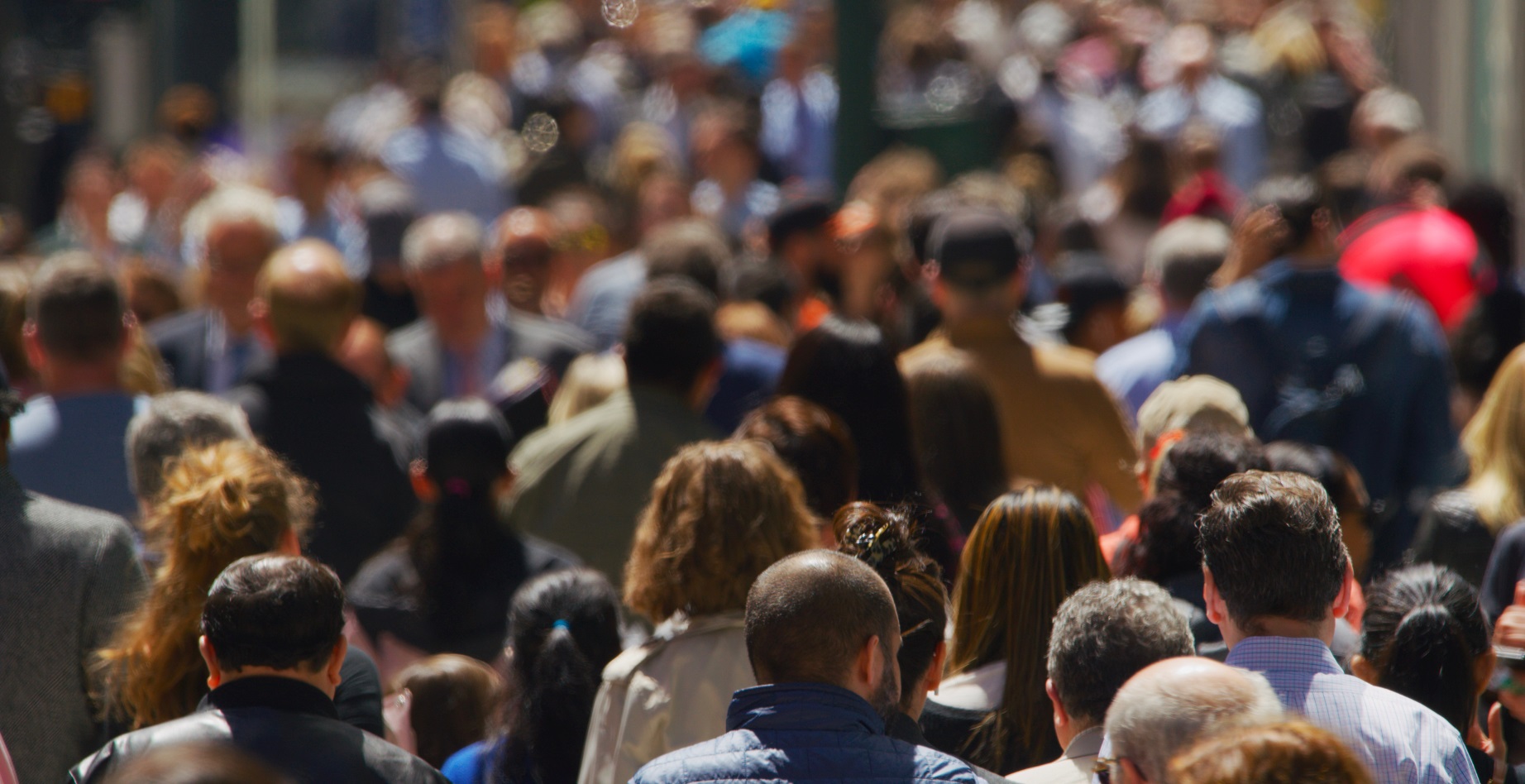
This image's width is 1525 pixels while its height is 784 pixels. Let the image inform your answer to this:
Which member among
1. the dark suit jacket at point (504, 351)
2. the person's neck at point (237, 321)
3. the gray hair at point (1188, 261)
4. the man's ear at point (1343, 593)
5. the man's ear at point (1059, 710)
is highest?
the man's ear at point (1343, 593)

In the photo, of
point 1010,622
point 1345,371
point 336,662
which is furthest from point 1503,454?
point 336,662

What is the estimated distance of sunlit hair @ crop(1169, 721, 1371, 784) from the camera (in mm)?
2090

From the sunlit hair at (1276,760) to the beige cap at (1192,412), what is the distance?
2.44m

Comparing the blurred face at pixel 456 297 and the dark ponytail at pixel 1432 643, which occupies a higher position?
the dark ponytail at pixel 1432 643

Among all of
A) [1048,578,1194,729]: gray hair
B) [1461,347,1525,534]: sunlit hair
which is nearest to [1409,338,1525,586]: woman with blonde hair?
[1461,347,1525,534]: sunlit hair

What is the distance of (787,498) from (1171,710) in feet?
4.92

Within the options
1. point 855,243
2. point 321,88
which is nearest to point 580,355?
point 855,243

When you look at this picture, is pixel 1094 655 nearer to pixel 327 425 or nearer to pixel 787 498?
pixel 787 498

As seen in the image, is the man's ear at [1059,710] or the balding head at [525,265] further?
the balding head at [525,265]

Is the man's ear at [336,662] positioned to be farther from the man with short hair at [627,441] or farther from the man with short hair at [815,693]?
the man with short hair at [627,441]

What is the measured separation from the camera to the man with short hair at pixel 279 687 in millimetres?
2926

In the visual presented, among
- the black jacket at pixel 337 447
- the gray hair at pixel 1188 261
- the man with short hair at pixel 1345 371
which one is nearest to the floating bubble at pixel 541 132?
the gray hair at pixel 1188 261

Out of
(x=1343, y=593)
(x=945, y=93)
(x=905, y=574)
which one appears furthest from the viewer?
(x=945, y=93)

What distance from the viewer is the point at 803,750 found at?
111 inches
